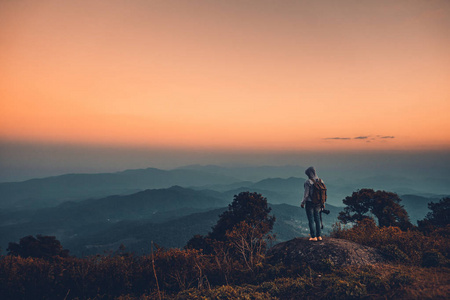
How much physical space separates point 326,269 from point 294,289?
1.66 metres

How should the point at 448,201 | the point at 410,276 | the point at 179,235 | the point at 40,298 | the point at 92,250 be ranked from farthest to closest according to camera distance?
Result: the point at 179,235
the point at 92,250
the point at 448,201
the point at 40,298
the point at 410,276

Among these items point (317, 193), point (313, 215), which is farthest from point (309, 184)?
point (313, 215)

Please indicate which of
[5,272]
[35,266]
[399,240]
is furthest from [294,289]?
[5,272]

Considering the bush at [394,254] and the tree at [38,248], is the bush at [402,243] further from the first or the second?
the tree at [38,248]

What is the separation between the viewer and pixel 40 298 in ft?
20.3

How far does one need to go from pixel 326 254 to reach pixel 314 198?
6.46ft

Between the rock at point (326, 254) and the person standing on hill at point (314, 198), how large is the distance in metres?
0.64

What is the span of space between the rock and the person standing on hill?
639 mm


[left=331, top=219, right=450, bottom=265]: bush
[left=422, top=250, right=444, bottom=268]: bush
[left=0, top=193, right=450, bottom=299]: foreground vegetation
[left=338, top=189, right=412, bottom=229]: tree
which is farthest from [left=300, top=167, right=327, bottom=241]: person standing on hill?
[left=338, top=189, right=412, bottom=229]: tree

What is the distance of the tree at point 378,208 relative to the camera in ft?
101

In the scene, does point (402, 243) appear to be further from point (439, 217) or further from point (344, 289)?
point (439, 217)

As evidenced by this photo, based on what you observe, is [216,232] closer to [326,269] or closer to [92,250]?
[326,269]

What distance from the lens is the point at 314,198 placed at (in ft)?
26.2

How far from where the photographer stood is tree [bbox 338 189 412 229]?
101 feet
